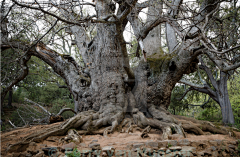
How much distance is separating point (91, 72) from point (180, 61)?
3.00 m

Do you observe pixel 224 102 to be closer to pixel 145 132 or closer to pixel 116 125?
pixel 145 132

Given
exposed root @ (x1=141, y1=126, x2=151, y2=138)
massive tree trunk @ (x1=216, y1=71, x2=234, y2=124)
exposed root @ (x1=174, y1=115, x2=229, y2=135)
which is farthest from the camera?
massive tree trunk @ (x1=216, y1=71, x2=234, y2=124)

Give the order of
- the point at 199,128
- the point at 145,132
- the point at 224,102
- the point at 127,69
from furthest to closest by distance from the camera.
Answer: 1. the point at 224,102
2. the point at 127,69
3. the point at 199,128
4. the point at 145,132

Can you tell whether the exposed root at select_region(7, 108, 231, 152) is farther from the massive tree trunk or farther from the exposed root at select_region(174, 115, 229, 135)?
the massive tree trunk

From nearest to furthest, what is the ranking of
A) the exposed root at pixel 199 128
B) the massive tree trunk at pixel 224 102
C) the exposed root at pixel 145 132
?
the exposed root at pixel 145 132, the exposed root at pixel 199 128, the massive tree trunk at pixel 224 102

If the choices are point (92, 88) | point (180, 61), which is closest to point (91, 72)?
point (92, 88)

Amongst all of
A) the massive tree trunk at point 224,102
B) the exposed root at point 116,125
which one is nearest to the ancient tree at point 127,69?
the exposed root at point 116,125

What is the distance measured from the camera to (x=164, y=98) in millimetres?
5570

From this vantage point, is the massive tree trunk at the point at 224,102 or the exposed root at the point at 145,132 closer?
the exposed root at the point at 145,132

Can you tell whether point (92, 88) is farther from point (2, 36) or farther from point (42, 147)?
point (2, 36)

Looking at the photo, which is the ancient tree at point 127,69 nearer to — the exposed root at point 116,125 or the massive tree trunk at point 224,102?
the exposed root at point 116,125

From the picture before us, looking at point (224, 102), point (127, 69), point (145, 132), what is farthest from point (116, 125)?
point (224, 102)

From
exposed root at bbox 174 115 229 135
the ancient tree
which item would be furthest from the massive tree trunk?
exposed root at bbox 174 115 229 135

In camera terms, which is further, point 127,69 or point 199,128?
point 127,69
